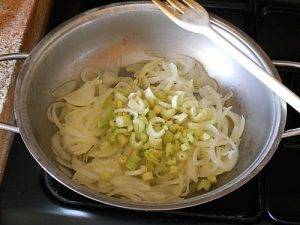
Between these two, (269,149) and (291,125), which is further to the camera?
(291,125)

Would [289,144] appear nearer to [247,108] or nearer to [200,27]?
[247,108]

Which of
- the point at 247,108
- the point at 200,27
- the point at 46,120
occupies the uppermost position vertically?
the point at 200,27

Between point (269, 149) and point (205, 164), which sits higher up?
point (269, 149)

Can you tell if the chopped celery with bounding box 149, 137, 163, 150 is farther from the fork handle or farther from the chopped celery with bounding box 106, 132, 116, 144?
the fork handle

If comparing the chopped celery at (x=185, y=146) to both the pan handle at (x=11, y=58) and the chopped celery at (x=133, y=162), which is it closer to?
the chopped celery at (x=133, y=162)

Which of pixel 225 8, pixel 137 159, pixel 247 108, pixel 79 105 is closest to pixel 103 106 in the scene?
pixel 79 105

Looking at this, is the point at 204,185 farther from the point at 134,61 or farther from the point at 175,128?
the point at 134,61

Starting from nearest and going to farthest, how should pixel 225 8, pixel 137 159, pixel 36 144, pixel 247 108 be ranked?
pixel 36 144 < pixel 137 159 < pixel 247 108 < pixel 225 8

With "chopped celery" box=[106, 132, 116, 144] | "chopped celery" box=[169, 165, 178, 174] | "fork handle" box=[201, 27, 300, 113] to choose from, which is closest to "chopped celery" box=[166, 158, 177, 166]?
"chopped celery" box=[169, 165, 178, 174]
